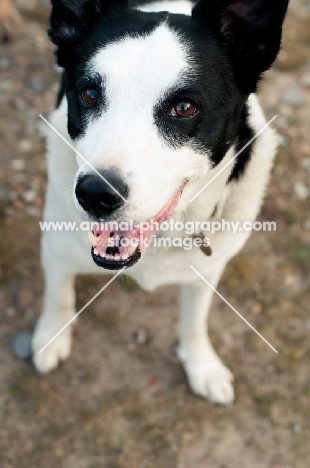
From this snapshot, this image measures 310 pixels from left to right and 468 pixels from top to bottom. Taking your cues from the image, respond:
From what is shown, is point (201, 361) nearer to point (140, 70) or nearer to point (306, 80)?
point (140, 70)

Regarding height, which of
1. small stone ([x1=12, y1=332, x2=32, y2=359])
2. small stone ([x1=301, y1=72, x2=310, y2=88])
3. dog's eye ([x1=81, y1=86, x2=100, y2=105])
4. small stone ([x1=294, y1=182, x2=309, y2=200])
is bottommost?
small stone ([x1=12, y1=332, x2=32, y2=359])

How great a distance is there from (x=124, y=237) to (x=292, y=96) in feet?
10.2

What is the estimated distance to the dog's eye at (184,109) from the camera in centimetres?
197

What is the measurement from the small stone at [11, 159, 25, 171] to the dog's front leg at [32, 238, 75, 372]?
1.28 meters

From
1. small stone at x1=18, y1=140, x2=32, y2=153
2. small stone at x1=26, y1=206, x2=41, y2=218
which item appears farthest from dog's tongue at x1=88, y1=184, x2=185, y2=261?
small stone at x1=18, y1=140, x2=32, y2=153

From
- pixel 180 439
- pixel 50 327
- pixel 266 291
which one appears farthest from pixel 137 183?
pixel 266 291

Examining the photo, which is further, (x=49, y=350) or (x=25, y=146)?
(x=25, y=146)

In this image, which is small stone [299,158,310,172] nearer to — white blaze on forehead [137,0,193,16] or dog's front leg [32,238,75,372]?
white blaze on forehead [137,0,193,16]

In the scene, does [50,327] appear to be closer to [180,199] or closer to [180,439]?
[180,439]

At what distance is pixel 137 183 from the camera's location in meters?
1.84

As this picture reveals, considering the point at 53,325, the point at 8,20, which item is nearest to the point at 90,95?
the point at 53,325

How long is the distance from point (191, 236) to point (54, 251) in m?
0.69

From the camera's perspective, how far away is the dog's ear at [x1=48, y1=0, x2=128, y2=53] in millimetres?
2229

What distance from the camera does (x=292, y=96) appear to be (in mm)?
4645
